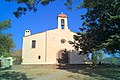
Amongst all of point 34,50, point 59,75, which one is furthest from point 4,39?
point 59,75

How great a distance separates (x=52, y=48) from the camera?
40219 millimetres

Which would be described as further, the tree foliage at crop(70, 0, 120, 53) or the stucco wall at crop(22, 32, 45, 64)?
the stucco wall at crop(22, 32, 45, 64)

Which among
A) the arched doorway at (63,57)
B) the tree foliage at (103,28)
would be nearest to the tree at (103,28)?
the tree foliage at (103,28)

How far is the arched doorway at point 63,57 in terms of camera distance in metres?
40.4

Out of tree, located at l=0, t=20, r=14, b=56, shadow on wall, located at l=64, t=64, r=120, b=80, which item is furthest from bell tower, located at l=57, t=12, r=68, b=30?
shadow on wall, located at l=64, t=64, r=120, b=80

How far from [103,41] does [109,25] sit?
74.2 inches

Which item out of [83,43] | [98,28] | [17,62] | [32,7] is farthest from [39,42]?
[32,7]

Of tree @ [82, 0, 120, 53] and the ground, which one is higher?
tree @ [82, 0, 120, 53]

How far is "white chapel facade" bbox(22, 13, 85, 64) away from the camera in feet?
132

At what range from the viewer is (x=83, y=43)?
92.2 ft

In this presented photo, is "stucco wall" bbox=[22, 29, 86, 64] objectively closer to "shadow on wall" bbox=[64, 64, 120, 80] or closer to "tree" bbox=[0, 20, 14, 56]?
"tree" bbox=[0, 20, 14, 56]

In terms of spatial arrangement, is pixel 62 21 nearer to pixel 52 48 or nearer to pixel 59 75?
pixel 52 48

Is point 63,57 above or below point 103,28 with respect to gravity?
below

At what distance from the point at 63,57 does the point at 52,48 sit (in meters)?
2.63
